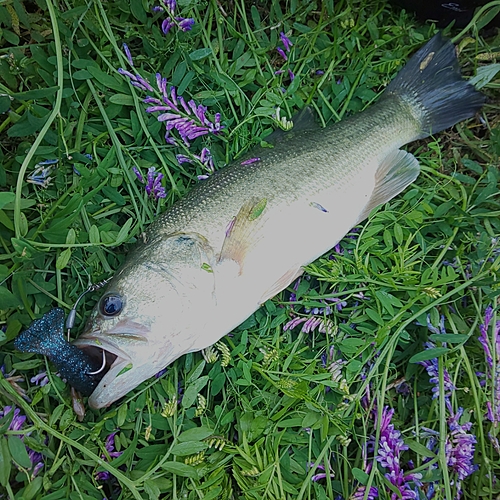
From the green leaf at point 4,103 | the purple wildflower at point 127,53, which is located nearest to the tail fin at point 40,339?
the green leaf at point 4,103

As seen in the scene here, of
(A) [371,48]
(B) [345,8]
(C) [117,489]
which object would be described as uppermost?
(B) [345,8]

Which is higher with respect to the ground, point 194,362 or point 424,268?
point 194,362

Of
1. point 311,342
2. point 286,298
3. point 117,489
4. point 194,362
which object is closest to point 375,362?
point 311,342

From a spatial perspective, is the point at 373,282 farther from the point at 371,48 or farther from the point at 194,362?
the point at 371,48

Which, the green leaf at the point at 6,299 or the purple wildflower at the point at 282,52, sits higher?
the green leaf at the point at 6,299

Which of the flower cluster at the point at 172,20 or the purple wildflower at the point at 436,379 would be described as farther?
the flower cluster at the point at 172,20

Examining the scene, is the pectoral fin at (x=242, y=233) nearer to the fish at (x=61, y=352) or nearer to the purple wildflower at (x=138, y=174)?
the purple wildflower at (x=138, y=174)
